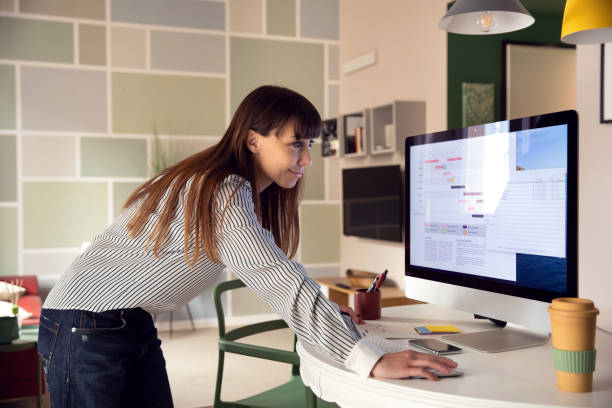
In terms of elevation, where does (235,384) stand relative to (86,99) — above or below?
below

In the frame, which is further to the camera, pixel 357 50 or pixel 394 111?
pixel 357 50

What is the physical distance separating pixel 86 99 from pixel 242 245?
438cm

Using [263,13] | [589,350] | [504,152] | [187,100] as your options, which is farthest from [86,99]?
[589,350]

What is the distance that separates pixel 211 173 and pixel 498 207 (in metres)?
0.63

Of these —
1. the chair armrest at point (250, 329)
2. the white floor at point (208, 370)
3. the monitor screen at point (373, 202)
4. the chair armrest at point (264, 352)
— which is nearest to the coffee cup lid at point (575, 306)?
the chair armrest at point (264, 352)

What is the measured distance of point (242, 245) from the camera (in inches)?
46.5

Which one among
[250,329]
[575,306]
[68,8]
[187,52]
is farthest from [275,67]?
[575,306]

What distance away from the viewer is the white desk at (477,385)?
0.95 m

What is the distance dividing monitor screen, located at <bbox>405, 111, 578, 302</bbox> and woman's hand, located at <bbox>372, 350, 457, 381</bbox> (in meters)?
0.30

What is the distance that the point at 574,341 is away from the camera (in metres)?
0.95

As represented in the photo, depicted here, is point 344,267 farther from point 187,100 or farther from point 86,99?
point 86,99

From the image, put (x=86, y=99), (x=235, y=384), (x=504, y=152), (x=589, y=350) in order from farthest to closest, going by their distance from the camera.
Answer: (x=86, y=99), (x=235, y=384), (x=504, y=152), (x=589, y=350)

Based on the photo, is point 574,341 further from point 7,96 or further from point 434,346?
point 7,96

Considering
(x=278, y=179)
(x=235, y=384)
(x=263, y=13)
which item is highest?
(x=263, y=13)
